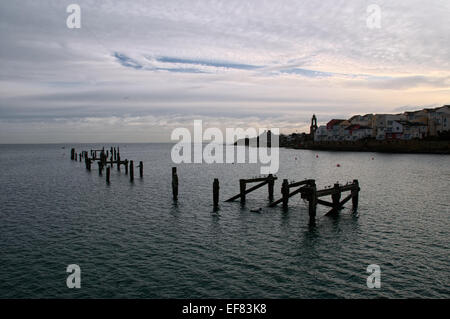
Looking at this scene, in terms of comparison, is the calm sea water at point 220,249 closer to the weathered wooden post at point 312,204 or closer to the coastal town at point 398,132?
the weathered wooden post at point 312,204

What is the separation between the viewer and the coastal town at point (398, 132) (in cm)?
10781

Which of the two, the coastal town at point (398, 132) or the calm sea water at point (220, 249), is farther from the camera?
the coastal town at point (398, 132)

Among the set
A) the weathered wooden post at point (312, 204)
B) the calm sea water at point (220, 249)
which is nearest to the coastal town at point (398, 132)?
the calm sea water at point (220, 249)

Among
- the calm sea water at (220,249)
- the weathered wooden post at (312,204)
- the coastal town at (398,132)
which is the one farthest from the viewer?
the coastal town at (398,132)

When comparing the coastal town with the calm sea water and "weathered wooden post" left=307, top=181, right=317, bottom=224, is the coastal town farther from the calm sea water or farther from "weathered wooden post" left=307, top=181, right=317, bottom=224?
"weathered wooden post" left=307, top=181, right=317, bottom=224

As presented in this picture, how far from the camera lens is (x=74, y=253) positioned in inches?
682

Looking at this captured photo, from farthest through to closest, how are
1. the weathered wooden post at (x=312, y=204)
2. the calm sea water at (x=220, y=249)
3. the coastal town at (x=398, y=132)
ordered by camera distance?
the coastal town at (x=398, y=132)
the weathered wooden post at (x=312, y=204)
the calm sea water at (x=220, y=249)

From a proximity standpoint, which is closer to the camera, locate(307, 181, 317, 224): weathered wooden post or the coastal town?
locate(307, 181, 317, 224): weathered wooden post

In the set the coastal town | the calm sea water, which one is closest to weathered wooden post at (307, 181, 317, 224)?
the calm sea water

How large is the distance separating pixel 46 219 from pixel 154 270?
13922mm

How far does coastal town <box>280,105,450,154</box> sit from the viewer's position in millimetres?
107812

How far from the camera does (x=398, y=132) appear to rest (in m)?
124

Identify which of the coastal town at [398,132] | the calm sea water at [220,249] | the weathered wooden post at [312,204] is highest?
the coastal town at [398,132]
